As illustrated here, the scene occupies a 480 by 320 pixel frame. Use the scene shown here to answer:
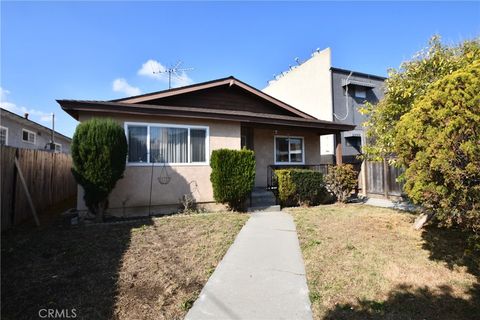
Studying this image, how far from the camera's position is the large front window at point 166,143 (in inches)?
332

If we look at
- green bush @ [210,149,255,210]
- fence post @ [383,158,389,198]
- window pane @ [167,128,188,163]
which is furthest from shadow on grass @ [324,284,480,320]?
fence post @ [383,158,389,198]

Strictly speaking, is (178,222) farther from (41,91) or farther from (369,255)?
(41,91)

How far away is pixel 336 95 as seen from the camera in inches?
698

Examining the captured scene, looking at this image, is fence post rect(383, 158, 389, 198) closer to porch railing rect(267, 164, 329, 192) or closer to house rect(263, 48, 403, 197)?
porch railing rect(267, 164, 329, 192)

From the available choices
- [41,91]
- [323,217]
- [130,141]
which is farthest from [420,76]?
[41,91]

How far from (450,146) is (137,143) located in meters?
7.75

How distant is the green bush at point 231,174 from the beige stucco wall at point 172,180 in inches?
25.0

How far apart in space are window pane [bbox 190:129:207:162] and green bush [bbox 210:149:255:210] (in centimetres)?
66

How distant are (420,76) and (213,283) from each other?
6404 mm

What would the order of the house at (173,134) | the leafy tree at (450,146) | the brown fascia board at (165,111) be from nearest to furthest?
the leafy tree at (450,146), the brown fascia board at (165,111), the house at (173,134)

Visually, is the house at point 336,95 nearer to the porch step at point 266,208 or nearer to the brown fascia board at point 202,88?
the brown fascia board at point 202,88

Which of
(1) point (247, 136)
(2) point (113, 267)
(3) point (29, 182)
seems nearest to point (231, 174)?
(1) point (247, 136)

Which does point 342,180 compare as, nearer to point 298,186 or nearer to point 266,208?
point 298,186

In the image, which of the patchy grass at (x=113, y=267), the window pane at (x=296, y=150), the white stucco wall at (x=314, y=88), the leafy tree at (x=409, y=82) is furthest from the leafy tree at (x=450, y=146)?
the white stucco wall at (x=314, y=88)
